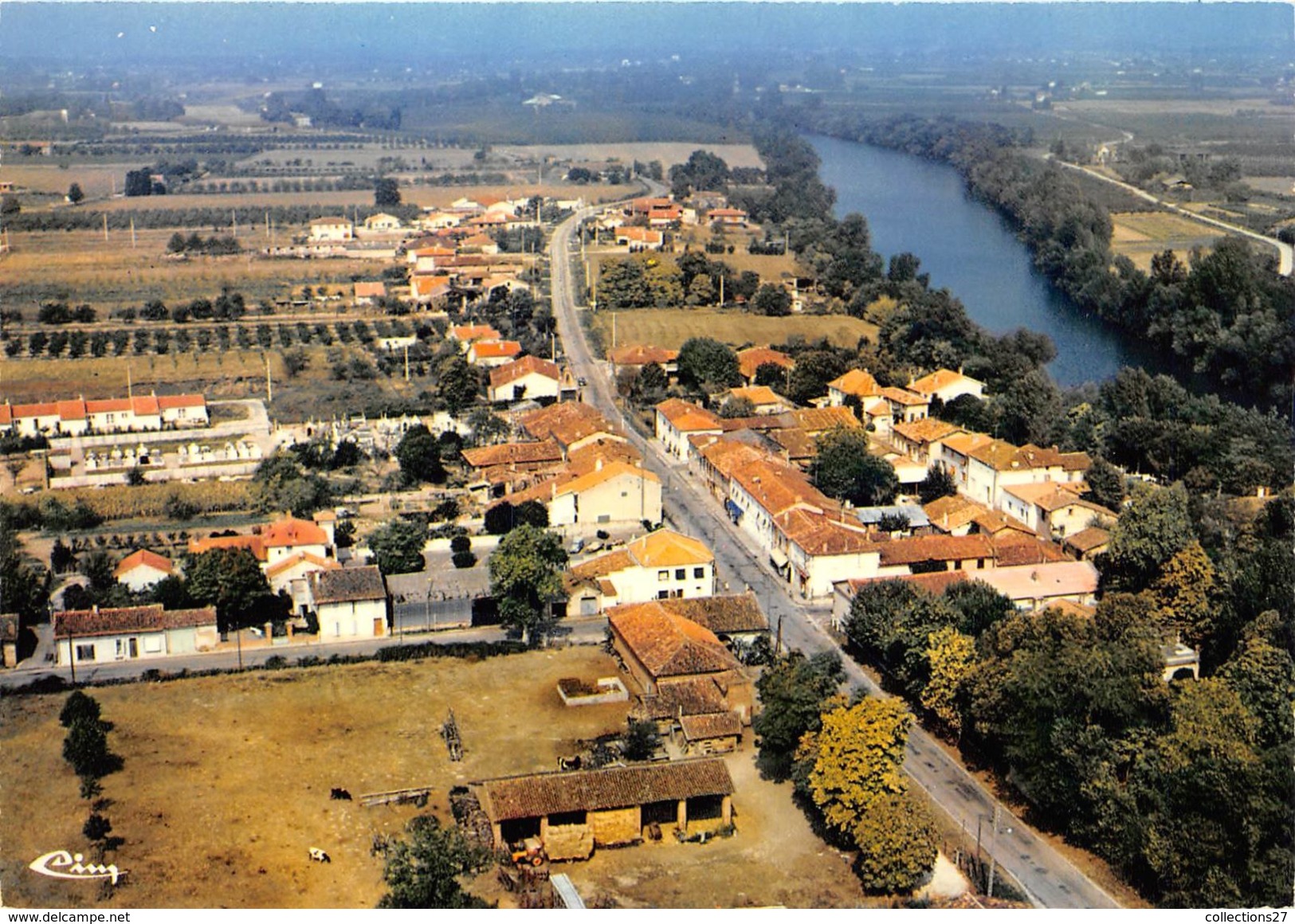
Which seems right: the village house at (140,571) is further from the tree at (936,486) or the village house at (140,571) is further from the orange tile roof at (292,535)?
the tree at (936,486)

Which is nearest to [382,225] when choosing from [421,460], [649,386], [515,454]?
[649,386]

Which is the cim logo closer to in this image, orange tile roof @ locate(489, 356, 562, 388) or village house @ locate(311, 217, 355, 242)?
orange tile roof @ locate(489, 356, 562, 388)

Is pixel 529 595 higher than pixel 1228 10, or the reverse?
pixel 1228 10

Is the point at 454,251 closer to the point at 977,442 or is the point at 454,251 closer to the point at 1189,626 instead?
the point at 977,442

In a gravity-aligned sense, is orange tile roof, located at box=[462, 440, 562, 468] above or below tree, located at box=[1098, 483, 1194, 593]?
below

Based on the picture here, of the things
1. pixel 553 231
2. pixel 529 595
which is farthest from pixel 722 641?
pixel 553 231

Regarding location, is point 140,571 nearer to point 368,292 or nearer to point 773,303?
point 773,303

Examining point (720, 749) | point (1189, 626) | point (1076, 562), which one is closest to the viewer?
point (720, 749)

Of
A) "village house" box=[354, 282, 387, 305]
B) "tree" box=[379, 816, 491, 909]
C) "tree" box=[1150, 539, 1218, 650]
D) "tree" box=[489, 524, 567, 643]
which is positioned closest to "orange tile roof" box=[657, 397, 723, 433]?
"tree" box=[489, 524, 567, 643]
